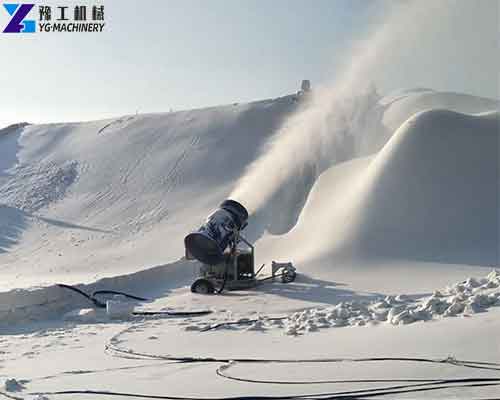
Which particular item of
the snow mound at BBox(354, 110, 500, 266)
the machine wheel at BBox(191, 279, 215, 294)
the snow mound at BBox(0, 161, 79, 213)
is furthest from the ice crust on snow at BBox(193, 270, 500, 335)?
the snow mound at BBox(0, 161, 79, 213)

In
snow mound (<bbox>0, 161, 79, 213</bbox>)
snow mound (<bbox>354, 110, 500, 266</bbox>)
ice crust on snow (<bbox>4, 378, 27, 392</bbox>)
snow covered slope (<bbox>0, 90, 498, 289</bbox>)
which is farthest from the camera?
snow mound (<bbox>0, 161, 79, 213</bbox>)

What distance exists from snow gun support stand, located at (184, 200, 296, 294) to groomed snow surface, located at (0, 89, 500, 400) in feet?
1.23

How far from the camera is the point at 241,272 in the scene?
41.3 feet

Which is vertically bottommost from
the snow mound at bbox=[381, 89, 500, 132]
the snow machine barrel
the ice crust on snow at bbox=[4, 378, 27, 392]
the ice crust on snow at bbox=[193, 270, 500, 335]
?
the ice crust on snow at bbox=[4, 378, 27, 392]

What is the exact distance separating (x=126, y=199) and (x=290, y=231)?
30.6 ft

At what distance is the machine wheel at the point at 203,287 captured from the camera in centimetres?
1208

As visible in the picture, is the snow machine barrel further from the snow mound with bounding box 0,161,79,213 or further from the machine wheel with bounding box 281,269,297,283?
the snow mound with bounding box 0,161,79,213

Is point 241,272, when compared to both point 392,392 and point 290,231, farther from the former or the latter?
point 392,392

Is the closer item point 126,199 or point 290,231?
point 290,231

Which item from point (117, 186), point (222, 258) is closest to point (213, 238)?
point (222, 258)

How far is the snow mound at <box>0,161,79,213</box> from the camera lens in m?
25.7

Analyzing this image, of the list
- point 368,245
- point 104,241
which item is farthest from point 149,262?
point 368,245

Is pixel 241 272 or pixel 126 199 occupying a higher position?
pixel 126 199

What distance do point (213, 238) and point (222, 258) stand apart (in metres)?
0.50
